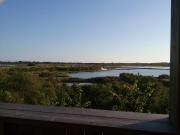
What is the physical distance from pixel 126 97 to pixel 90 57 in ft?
19.7

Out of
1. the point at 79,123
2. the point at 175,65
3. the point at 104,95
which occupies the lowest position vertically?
the point at 104,95

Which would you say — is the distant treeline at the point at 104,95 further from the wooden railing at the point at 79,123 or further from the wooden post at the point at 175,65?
the wooden post at the point at 175,65

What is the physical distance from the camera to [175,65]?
1.95 metres

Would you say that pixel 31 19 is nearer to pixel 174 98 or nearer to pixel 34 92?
pixel 34 92

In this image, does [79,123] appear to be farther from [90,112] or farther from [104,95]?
[104,95]

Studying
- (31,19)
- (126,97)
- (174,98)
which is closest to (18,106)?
(174,98)

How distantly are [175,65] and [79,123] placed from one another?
0.67m

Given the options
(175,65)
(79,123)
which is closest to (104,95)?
(79,123)

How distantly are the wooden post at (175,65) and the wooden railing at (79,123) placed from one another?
9cm

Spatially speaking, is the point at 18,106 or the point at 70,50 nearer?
the point at 18,106

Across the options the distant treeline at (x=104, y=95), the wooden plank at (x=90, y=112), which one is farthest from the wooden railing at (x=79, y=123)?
the distant treeline at (x=104, y=95)

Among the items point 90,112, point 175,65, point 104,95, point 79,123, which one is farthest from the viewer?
point 104,95

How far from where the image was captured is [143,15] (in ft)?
25.6

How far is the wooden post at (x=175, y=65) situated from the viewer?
1897 millimetres
